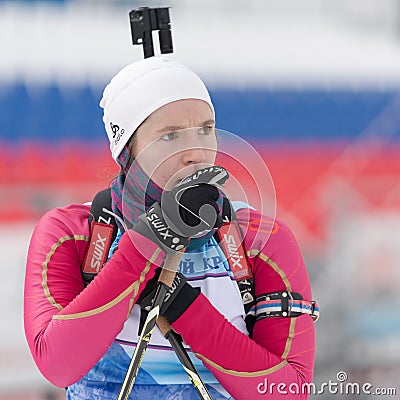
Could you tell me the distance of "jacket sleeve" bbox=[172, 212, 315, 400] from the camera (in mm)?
1313

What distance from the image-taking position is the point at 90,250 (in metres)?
1.39

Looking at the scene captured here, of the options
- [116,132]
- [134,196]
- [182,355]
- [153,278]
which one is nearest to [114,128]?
[116,132]

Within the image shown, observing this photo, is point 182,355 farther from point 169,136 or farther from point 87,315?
point 169,136

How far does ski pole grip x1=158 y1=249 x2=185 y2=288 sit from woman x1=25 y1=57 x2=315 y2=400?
0.6 inches

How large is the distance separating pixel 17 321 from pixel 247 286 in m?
2.98

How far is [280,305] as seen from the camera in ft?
4.49

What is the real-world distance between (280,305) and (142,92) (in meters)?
0.40

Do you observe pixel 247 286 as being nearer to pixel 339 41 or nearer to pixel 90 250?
pixel 90 250

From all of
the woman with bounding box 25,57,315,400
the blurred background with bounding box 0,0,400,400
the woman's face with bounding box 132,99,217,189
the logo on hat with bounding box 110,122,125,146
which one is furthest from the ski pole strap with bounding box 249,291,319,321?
the blurred background with bounding box 0,0,400,400

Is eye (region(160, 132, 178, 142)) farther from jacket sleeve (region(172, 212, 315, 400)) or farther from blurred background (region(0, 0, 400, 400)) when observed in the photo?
blurred background (region(0, 0, 400, 400))

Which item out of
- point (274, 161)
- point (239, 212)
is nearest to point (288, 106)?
point (274, 161)

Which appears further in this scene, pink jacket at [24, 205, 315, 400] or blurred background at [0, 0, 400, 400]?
blurred background at [0, 0, 400, 400]

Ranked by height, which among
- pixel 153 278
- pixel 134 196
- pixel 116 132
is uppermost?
pixel 116 132

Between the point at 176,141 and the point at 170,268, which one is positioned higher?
the point at 176,141
